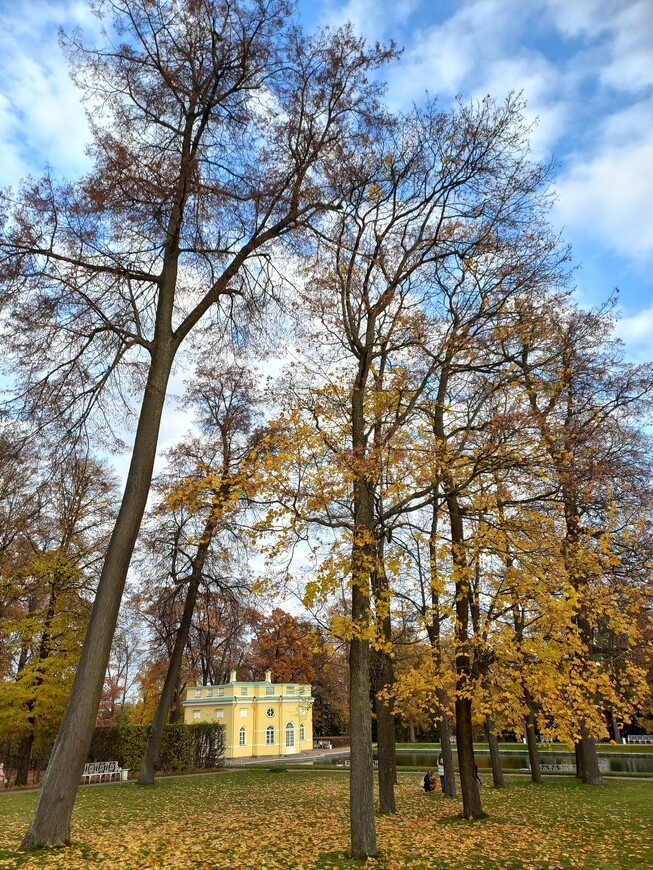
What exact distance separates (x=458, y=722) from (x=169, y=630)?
12824mm

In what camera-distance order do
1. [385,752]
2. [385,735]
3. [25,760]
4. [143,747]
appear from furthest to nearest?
[143,747] < [25,760] < [385,735] < [385,752]

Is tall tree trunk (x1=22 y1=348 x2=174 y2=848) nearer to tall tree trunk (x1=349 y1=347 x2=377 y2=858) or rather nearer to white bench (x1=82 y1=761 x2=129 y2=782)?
tall tree trunk (x1=349 y1=347 x2=377 y2=858)

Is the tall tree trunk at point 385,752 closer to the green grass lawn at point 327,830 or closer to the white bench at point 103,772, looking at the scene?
the green grass lawn at point 327,830

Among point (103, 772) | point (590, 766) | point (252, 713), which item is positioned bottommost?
point (103, 772)

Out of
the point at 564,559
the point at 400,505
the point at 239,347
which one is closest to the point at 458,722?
the point at 564,559

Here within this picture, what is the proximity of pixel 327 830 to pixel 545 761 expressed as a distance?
Answer: 928 inches

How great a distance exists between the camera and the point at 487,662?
9195mm

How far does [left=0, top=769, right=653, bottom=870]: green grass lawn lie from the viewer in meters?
6.64

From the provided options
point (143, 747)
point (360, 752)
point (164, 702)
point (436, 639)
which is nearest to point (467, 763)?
point (436, 639)

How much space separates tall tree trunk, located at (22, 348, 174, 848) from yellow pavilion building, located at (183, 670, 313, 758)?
3193cm

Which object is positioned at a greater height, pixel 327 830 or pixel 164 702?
pixel 164 702

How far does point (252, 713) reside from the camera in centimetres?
3881

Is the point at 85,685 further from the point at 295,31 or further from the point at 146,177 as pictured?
the point at 295,31

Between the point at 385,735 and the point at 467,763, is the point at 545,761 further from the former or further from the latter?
the point at 467,763
